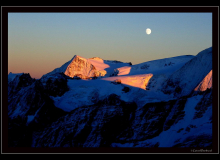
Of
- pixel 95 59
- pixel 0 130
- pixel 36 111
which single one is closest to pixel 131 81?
pixel 36 111

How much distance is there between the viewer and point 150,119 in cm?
10431

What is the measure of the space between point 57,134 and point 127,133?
14771 millimetres

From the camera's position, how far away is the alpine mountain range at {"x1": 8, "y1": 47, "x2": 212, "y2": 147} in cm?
9938

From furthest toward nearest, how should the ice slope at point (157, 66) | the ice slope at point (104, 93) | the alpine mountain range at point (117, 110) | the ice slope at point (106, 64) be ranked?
1. the ice slope at point (106, 64)
2. the ice slope at point (157, 66)
3. the ice slope at point (104, 93)
4. the alpine mountain range at point (117, 110)

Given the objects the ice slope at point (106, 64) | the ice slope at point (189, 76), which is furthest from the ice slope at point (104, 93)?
the ice slope at point (106, 64)

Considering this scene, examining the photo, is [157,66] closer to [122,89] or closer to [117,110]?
[122,89]

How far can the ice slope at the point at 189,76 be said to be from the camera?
113606 millimetres

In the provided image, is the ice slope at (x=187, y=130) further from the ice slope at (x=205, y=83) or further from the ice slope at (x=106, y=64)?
the ice slope at (x=106, y=64)

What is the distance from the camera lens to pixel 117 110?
4218 inches

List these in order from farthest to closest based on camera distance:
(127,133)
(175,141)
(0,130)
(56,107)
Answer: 1. (56,107)
2. (127,133)
3. (175,141)
4. (0,130)

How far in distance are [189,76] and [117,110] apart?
21.2 m

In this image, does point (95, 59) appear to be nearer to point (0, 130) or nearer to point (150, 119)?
point (150, 119)

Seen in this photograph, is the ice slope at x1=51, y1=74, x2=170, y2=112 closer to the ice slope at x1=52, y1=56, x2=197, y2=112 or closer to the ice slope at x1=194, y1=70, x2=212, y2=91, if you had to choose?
the ice slope at x1=52, y1=56, x2=197, y2=112

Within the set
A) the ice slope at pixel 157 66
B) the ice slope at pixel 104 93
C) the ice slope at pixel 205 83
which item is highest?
the ice slope at pixel 157 66
